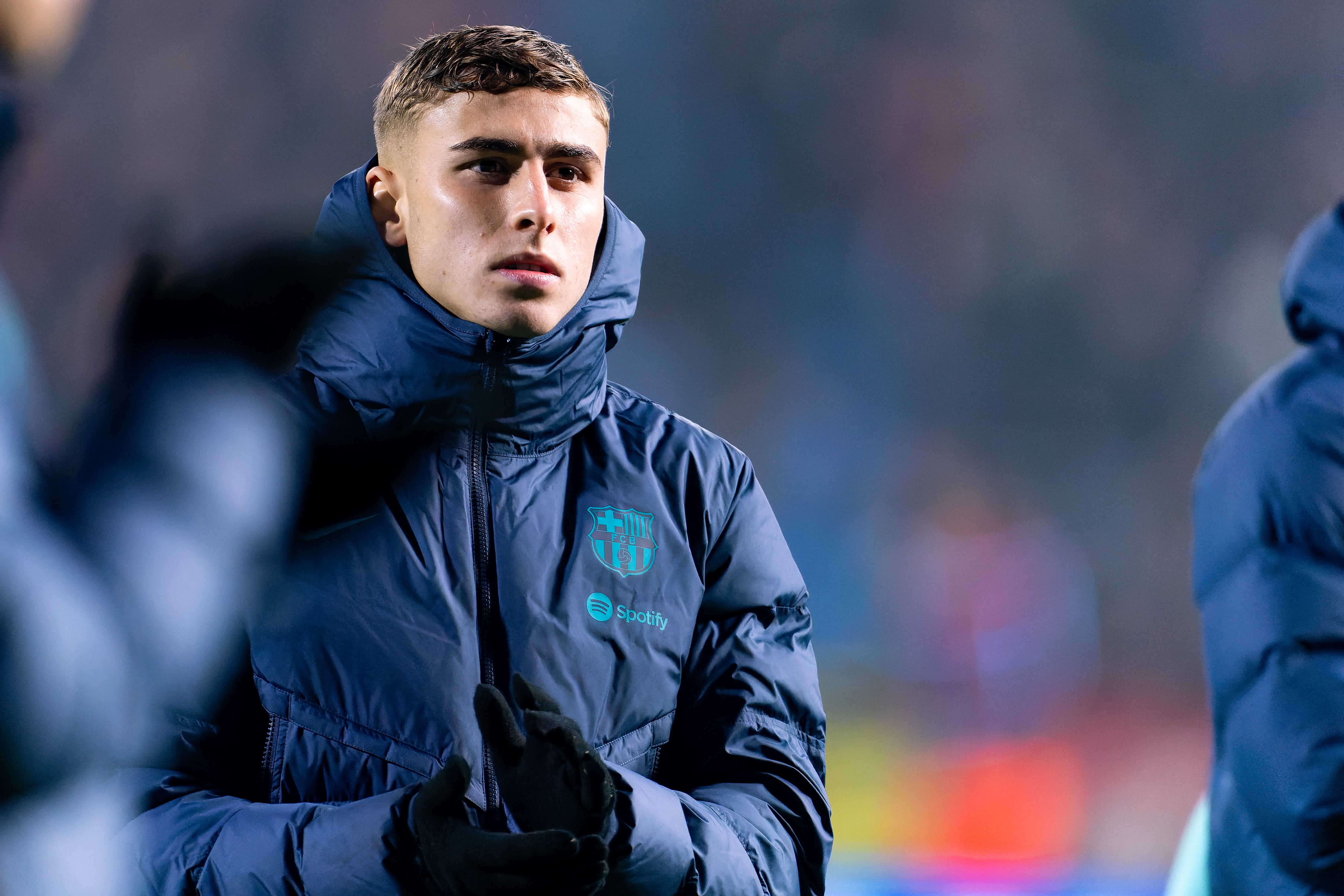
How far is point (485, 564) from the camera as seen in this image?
1.10 m

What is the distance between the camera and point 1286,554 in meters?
1.21

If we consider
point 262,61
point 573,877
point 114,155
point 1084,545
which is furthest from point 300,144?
point 573,877

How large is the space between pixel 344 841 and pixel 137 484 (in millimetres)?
544

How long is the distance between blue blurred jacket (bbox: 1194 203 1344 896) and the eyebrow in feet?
2.42

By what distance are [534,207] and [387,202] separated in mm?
181

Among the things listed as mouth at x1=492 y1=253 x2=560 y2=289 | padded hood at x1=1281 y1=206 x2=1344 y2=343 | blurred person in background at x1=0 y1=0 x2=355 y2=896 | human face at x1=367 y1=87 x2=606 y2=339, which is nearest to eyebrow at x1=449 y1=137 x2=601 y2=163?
human face at x1=367 y1=87 x2=606 y2=339

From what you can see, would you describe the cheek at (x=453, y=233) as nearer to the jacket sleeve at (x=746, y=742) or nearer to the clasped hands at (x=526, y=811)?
the jacket sleeve at (x=746, y=742)

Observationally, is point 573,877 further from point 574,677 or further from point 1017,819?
point 1017,819

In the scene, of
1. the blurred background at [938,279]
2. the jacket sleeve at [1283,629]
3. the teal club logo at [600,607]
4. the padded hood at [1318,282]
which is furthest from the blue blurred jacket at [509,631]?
the blurred background at [938,279]

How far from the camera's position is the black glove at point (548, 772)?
87 cm

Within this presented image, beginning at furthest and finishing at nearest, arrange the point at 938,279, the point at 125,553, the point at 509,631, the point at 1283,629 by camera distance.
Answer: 1. the point at 938,279
2. the point at 1283,629
3. the point at 509,631
4. the point at 125,553

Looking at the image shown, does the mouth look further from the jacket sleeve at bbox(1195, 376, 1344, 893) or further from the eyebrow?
the jacket sleeve at bbox(1195, 376, 1344, 893)

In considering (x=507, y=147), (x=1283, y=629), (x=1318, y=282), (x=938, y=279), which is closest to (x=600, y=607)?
(x=507, y=147)

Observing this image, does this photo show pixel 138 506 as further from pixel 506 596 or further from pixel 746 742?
pixel 746 742
